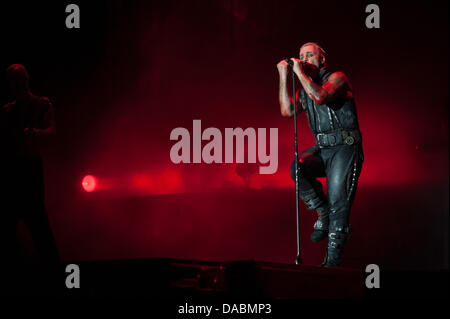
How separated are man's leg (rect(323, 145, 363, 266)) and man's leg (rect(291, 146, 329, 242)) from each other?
161 mm

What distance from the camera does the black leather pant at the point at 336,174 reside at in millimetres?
4000

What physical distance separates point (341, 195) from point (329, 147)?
→ 14.9 inches

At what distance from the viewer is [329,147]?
4.12 meters

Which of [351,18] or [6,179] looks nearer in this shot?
[6,179]

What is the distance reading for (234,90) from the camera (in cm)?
636

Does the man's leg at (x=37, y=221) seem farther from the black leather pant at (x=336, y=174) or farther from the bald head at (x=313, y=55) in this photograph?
the bald head at (x=313, y=55)

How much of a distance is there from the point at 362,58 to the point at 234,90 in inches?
58.3

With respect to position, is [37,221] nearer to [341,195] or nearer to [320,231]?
[320,231]

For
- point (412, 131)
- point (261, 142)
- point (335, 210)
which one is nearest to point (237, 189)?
point (261, 142)

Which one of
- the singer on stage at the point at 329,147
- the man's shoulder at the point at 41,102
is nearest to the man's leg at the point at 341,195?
the singer on stage at the point at 329,147

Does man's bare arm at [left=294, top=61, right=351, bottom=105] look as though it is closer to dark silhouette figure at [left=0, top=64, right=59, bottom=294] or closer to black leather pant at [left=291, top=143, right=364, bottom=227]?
black leather pant at [left=291, top=143, right=364, bottom=227]

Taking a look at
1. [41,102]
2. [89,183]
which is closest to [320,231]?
[41,102]

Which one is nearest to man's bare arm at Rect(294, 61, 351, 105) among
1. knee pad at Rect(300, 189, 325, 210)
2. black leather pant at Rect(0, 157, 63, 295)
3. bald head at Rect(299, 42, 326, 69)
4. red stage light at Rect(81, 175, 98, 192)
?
bald head at Rect(299, 42, 326, 69)

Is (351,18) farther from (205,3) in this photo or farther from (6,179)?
(6,179)
